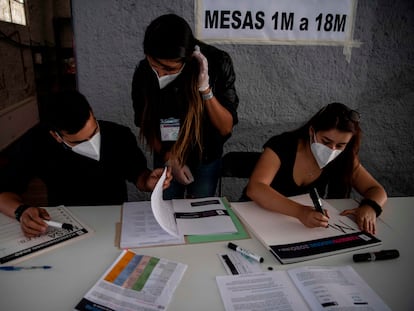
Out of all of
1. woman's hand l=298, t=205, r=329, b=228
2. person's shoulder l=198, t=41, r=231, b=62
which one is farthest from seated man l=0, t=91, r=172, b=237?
person's shoulder l=198, t=41, r=231, b=62

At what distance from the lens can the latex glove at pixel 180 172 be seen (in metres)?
1.71

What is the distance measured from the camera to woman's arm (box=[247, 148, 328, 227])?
122 cm

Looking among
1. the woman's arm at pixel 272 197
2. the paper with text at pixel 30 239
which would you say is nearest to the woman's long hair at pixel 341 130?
the woman's arm at pixel 272 197

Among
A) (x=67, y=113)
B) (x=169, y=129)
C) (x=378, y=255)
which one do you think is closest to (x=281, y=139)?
(x=169, y=129)

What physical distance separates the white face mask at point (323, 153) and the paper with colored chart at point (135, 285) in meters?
0.80

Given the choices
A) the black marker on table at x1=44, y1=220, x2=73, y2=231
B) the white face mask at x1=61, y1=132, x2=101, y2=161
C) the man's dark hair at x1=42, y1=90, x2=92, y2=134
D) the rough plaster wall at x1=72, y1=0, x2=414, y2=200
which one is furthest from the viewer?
the rough plaster wall at x1=72, y1=0, x2=414, y2=200

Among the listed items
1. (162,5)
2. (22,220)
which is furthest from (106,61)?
(22,220)

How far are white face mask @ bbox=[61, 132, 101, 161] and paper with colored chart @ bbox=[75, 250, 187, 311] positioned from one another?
19.6 inches

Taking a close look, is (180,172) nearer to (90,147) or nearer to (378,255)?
(90,147)

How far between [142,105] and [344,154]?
1002 millimetres

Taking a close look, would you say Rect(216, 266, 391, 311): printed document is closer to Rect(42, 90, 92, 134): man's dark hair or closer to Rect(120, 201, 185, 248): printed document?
Rect(120, 201, 185, 248): printed document

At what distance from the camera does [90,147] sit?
1393mm

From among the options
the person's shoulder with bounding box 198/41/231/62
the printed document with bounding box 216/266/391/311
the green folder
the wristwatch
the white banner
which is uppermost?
the white banner

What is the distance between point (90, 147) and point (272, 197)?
755mm
